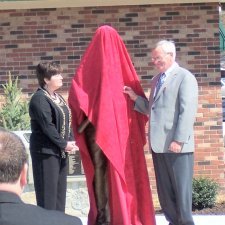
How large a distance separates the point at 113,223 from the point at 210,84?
3.85 metres

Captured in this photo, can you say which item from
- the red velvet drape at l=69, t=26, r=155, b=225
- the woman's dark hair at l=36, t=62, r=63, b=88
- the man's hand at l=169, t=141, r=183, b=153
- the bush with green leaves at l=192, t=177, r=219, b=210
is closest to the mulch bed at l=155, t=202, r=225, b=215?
the bush with green leaves at l=192, t=177, r=219, b=210

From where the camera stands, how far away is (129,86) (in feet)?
19.7

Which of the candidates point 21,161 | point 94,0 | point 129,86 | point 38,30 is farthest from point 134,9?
point 21,161

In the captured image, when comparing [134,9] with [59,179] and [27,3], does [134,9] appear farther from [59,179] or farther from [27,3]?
[59,179]

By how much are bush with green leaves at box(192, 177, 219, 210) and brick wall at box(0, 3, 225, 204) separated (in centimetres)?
75

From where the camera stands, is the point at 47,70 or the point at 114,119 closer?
the point at 114,119

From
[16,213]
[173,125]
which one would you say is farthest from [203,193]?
[16,213]

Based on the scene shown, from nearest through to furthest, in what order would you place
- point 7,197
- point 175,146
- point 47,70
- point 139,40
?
1. point 7,197
2. point 175,146
3. point 47,70
4. point 139,40

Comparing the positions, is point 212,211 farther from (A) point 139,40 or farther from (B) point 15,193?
(B) point 15,193

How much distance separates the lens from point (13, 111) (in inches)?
354

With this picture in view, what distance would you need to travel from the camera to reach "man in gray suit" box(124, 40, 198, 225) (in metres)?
5.70

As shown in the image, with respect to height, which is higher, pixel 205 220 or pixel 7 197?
pixel 7 197

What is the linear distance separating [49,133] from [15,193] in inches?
131

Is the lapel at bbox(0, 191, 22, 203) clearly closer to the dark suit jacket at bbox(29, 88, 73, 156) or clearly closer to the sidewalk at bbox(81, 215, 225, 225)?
the dark suit jacket at bbox(29, 88, 73, 156)
